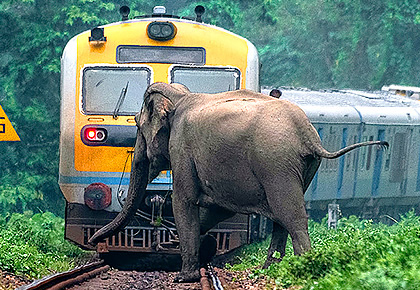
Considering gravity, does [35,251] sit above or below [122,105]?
below

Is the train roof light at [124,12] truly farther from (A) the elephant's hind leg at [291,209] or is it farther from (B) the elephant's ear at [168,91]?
(A) the elephant's hind leg at [291,209]

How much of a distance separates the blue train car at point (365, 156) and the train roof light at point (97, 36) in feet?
25.7

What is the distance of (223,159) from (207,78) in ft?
8.83

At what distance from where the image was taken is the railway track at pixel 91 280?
9305mm

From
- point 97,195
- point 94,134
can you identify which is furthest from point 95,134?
point 97,195

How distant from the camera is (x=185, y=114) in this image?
10234 mm

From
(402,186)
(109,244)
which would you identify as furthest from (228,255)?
(402,186)

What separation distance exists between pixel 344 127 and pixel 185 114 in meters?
10.7

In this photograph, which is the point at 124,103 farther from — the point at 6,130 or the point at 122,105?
the point at 6,130

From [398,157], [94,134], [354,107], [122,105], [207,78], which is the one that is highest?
[207,78]

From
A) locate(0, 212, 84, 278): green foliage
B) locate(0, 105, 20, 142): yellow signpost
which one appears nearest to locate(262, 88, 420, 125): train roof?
locate(0, 212, 84, 278): green foliage

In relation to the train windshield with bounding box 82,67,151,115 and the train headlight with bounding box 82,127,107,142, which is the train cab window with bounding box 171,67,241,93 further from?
the train headlight with bounding box 82,127,107,142

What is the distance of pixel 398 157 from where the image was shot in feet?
73.7

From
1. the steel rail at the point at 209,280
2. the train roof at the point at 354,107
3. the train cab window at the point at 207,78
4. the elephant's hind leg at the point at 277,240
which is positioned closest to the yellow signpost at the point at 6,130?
the train cab window at the point at 207,78
